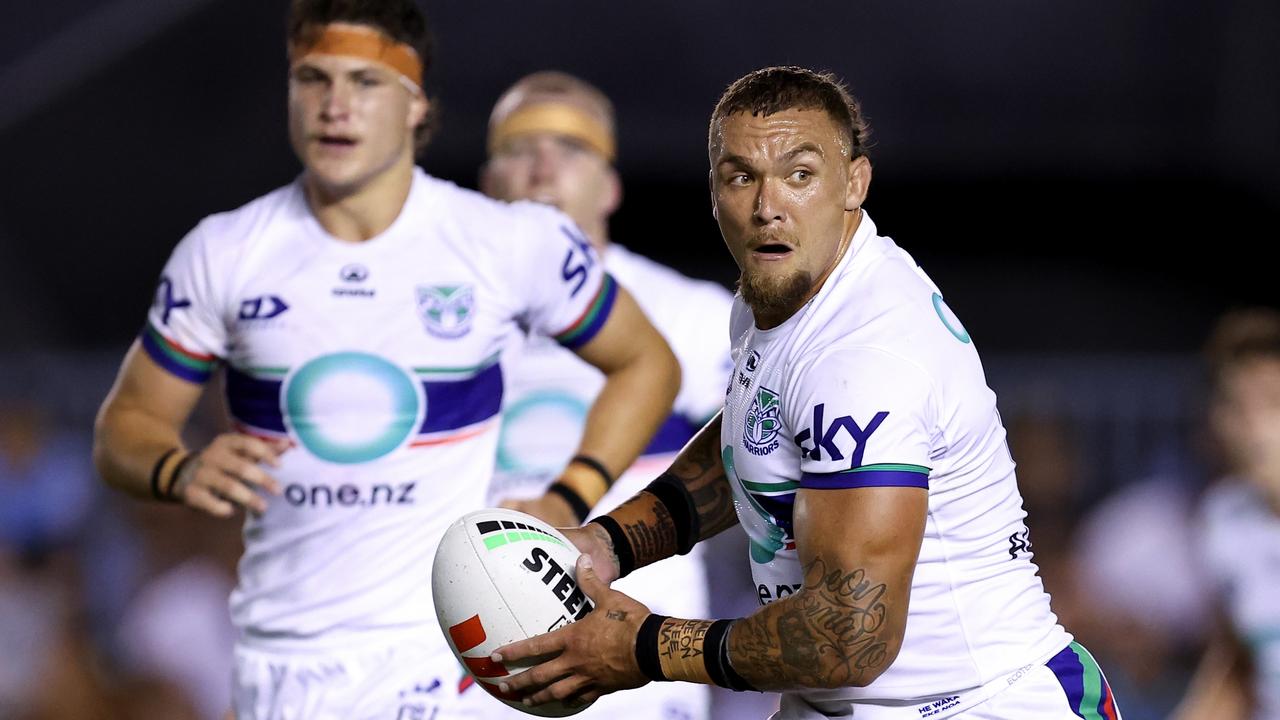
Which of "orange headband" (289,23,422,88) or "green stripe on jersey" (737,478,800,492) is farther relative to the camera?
"orange headband" (289,23,422,88)

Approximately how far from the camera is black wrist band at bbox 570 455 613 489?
4668 mm

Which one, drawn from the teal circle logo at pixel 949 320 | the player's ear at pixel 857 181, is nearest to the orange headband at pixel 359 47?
the player's ear at pixel 857 181

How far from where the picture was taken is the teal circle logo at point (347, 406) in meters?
4.46

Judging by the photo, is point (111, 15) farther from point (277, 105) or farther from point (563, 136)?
point (563, 136)

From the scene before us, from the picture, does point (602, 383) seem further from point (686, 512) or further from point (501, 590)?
point (501, 590)

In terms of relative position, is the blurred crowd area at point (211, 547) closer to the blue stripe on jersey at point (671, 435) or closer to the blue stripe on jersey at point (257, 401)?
the blue stripe on jersey at point (671, 435)

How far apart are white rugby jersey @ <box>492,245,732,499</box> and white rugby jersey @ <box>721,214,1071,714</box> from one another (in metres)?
1.96

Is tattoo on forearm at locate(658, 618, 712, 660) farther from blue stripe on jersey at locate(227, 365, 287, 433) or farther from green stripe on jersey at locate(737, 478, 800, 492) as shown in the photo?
blue stripe on jersey at locate(227, 365, 287, 433)

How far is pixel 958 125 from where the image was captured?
533 inches

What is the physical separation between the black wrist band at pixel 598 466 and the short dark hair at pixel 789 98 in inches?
56.5

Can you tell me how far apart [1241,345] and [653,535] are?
3.17 m

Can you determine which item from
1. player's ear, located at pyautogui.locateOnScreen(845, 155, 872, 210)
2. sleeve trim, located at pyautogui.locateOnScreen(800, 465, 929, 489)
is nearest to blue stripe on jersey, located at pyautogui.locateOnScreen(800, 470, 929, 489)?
sleeve trim, located at pyautogui.locateOnScreen(800, 465, 929, 489)

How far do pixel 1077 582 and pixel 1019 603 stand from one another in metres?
5.53

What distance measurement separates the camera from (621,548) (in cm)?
379
